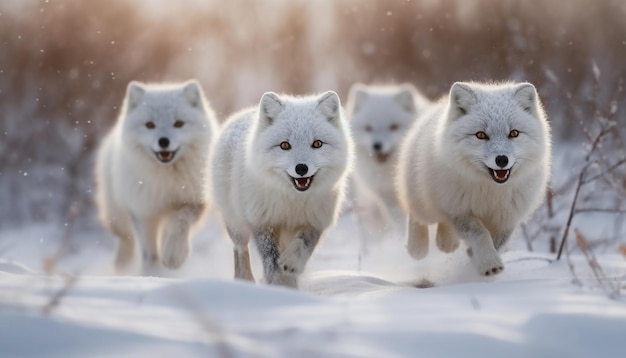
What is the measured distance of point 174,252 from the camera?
6570 mm

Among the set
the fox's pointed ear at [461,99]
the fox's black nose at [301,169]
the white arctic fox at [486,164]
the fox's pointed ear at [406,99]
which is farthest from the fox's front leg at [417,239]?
the fox's pointed ear at [406,99]

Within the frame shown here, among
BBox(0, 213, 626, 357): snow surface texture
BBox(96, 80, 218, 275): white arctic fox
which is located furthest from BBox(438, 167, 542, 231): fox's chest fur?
BBox(96, 80, 218, 275): white arctic fox

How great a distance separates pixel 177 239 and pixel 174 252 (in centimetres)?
11

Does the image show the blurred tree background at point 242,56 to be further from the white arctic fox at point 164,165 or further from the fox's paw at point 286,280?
the fox's paw at point 286,280

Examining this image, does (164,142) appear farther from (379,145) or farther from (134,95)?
(379,145)

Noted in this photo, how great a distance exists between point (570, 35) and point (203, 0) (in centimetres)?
751

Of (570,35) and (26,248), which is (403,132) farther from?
(570,35)

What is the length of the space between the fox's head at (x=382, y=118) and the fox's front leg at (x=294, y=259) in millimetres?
3608

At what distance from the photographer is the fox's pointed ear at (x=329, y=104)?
539 cm

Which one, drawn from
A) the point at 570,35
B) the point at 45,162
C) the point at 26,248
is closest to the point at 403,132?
the point at 26,248

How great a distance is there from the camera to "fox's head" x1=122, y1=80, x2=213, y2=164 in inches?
269

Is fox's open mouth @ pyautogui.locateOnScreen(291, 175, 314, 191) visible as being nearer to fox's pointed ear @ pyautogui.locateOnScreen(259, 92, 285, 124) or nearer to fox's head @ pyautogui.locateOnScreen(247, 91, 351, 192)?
fox's head @ pyautogui.locateOnScreen(247, 91, 351, 192)

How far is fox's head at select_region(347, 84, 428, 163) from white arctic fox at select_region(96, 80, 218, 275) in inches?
87.2

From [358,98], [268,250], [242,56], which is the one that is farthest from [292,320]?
[242,56]
